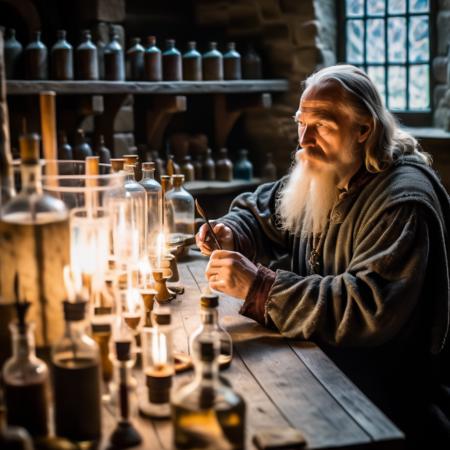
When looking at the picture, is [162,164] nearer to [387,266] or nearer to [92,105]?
[92,105]

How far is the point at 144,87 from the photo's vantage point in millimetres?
5051

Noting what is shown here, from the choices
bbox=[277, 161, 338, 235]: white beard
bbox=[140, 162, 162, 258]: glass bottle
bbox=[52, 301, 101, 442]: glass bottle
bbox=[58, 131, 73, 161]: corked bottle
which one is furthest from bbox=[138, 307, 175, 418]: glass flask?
bbox=[58, 131, 73, 161]: corked bottle

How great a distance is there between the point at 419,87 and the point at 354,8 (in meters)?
0.71

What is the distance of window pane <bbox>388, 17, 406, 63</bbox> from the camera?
5449 millimetres

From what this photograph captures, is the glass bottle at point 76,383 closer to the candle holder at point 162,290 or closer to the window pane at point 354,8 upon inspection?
the candle holder at point 162,290

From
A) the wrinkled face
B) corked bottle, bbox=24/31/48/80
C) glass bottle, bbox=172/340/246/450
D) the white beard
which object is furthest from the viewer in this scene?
corked bottle, bbox=24/31/48/80

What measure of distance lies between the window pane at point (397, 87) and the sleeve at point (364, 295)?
3.29 m

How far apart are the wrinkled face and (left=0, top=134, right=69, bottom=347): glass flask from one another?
125 cm

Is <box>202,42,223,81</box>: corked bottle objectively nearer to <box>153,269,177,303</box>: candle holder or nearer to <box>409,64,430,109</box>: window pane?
<box>409,64,430,109</box>: window pane

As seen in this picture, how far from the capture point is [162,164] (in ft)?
17.9

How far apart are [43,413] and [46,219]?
15.0 inches

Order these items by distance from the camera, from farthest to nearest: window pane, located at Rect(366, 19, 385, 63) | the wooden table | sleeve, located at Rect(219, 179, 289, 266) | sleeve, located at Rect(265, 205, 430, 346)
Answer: window pane, located at Rect(366, 19, 385, 63), sleeve, located at Rect(219, 179, 289, 266), sleeve, located at Rect(265, 205, 430, 346), the wooden table

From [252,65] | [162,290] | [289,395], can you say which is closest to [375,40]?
[252,65]

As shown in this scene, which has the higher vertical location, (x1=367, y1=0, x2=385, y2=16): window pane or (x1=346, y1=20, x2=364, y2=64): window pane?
(x1=367, y1=0, x2=385, y2=16): window pane
